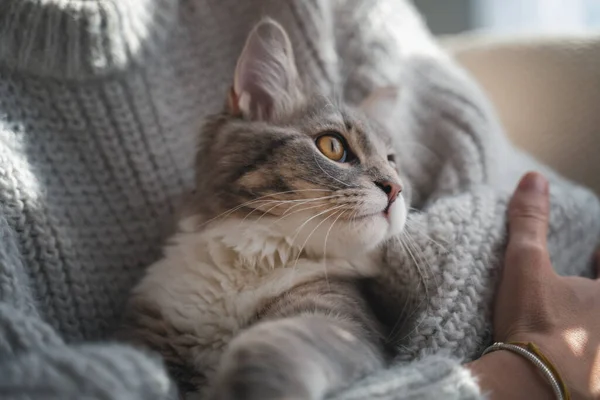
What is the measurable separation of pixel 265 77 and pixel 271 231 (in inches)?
12.3

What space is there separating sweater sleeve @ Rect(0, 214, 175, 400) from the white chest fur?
190 millimetres

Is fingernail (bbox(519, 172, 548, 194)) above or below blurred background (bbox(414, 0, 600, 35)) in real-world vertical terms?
below

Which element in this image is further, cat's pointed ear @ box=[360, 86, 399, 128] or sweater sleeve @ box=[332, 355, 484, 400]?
cat's pointed ear @ box=[360, 86, 399, 128]

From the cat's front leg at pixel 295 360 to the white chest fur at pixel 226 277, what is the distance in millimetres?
132

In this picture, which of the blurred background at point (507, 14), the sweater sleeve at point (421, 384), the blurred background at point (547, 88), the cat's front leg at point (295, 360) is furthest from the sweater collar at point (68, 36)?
the blurred background at point (507, 14)

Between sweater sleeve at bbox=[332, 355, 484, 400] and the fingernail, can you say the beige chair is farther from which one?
sweater sleeve at bbox=[332, 355, 484, 400]

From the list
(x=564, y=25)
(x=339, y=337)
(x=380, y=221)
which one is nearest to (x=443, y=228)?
(x=380, y=221)

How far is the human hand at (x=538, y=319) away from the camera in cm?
82

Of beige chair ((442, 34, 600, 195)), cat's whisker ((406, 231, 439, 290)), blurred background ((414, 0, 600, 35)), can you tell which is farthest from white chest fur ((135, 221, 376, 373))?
blurred background ((414, 0, 600, 35))

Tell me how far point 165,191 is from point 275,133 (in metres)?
0.34

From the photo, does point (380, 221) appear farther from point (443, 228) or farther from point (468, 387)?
point (468, 387)

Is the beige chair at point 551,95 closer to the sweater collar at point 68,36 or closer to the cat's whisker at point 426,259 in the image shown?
the cat's whisker at point 426,259

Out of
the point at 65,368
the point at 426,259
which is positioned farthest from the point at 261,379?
the point at 426,259

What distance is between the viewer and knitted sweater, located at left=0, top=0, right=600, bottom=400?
865 millimetres
